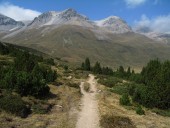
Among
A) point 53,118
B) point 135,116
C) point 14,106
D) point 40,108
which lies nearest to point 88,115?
point 53,118

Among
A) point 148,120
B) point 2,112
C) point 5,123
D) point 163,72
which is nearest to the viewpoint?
point 5,123

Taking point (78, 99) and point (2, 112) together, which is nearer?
point (2, 112)

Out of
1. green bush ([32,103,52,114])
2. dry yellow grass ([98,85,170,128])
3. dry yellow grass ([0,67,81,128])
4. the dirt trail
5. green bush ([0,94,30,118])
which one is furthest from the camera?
dry yellow grass ([98,85,170,128])

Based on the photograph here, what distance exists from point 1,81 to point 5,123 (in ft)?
38.4

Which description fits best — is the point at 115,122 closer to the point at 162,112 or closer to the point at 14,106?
the point at 14,106

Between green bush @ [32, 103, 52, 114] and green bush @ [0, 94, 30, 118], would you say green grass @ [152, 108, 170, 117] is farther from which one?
green bush @ [0, 94, 30, 118]

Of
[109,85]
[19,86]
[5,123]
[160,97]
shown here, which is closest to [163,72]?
[160,97]

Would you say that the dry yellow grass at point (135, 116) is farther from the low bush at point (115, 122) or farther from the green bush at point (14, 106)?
the green bush at point (14, 106)

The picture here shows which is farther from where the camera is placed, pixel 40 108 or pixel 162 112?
pixel 162 112

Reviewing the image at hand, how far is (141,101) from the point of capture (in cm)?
3931

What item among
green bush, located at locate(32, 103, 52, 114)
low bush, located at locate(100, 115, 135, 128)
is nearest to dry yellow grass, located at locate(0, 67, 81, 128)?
green bush, located at locate(32, 103, 52, 114)

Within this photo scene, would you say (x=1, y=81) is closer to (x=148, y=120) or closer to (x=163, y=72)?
(x=148, y=120)

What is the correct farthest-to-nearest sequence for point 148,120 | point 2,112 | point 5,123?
1. point 148,120
2. point 2,112
3. point 5,123

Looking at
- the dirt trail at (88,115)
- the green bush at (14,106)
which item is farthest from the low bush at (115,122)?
the green bush at (14,106)
